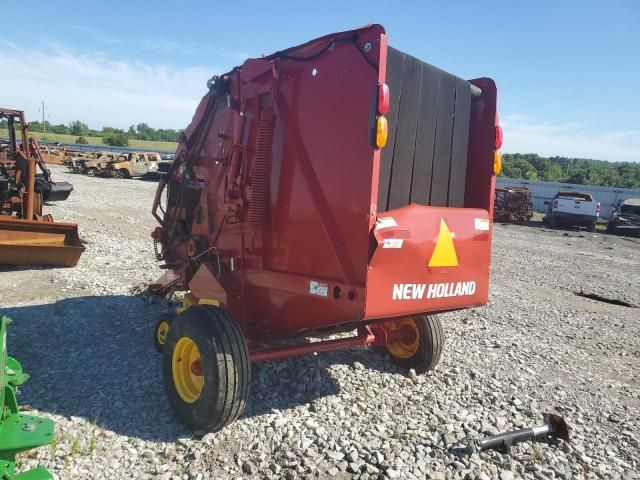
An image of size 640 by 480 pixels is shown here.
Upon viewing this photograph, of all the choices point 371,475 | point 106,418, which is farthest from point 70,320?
point 371,475

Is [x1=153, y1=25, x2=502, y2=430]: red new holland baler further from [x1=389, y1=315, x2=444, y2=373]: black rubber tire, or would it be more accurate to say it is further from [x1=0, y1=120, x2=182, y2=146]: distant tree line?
[x1=0, y1=120, x2=182, y2=146]: distant tree line

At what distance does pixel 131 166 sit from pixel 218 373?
3085 centimetres

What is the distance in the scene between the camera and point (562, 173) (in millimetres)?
68438

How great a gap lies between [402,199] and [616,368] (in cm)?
426

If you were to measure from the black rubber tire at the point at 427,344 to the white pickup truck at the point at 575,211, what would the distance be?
23.8 meters

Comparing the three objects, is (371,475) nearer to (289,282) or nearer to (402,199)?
(289,282)

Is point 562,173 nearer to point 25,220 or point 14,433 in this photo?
point 25,220

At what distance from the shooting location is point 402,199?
397cm

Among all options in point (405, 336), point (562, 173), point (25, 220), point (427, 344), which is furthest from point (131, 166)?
point (562, 173)

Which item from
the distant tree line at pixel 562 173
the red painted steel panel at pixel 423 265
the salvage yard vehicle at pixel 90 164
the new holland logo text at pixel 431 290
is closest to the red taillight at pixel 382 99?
the red painted steel panel at pixel 423 265

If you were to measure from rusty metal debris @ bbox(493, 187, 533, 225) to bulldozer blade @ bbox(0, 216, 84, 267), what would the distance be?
22647 mm

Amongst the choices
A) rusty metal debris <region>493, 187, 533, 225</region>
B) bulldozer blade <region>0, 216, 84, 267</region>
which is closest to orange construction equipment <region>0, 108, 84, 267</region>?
bulldozer blade <region>0, 216, 84, 267</region>

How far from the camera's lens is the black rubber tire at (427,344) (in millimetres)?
5206

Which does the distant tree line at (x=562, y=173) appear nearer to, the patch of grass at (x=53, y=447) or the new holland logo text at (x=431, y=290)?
the new holland logo text at (x=431, y=290)
